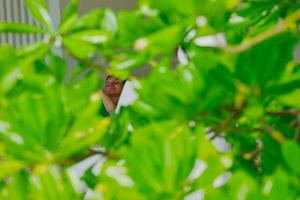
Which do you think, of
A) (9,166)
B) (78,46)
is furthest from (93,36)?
(9,166)

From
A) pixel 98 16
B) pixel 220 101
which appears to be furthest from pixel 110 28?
pixel 220 101

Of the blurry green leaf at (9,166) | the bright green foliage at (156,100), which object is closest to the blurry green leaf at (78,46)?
the bright green foliage at (156,100)

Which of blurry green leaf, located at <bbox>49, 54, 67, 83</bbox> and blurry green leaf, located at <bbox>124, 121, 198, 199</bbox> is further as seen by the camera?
blurry green leaf, located at <bbox>49, 54, 67, 83</bbox>

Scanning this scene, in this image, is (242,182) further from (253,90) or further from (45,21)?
(45,21)

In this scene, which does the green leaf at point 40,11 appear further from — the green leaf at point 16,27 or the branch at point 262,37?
the branch at point 262,37

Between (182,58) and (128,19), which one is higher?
(128,19)

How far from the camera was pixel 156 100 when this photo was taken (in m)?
0.47

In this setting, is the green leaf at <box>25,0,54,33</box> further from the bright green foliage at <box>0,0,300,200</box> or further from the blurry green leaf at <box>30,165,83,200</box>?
the blurry green leaf at <box>30,165,83,200</box>

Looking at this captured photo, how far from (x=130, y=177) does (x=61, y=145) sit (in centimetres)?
6

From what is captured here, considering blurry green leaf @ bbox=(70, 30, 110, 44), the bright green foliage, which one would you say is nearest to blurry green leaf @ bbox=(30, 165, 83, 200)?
the bright green foliage

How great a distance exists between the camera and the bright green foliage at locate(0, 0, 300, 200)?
0.41 metres

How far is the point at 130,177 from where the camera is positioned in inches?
16.5

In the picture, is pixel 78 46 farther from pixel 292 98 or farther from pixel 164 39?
pixel 292 98

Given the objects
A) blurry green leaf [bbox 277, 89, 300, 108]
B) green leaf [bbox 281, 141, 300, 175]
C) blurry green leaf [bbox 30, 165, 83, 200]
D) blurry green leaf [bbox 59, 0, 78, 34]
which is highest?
blurry green leaf [bbox 59, 0, 78, 34]
